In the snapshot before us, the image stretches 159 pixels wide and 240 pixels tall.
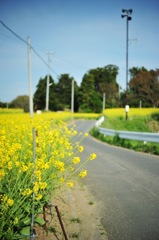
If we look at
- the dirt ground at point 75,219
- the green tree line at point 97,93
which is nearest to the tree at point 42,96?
the green tree line at point 97,93

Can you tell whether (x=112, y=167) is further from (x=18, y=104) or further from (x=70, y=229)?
(x=18, y=104)

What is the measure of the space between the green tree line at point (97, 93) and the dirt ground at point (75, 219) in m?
54.8

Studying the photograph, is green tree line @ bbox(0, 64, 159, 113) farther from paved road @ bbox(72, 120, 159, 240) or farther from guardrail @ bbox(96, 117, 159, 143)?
paved road @ bbox(72, 120, 159, 240)

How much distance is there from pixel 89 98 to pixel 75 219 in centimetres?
7546

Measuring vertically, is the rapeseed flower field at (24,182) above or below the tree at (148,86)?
below

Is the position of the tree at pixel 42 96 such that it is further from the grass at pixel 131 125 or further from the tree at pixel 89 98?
the grass at pixel 131 125

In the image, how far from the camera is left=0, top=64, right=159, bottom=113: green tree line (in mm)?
60750

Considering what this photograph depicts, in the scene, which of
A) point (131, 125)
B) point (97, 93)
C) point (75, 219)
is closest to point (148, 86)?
point (97, 93)

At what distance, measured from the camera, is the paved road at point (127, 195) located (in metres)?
4.04

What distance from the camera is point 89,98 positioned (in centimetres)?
7931

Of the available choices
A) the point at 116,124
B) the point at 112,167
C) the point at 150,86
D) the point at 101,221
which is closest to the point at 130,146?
the point at 112,167

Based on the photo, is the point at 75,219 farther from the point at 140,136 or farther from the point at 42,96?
the point at 42,96

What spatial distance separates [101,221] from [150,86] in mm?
59148

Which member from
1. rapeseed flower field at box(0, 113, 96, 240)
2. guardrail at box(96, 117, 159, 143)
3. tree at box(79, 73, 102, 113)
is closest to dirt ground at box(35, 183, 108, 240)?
rapeseed flower field at box(0, 113, 96, 240)
